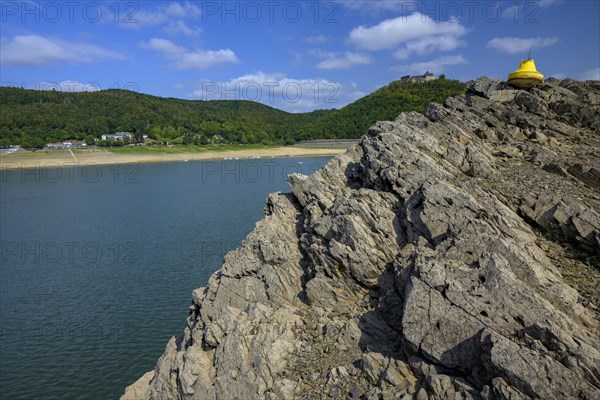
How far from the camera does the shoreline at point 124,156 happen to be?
133 meters

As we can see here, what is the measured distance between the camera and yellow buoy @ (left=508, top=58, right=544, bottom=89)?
24.7 m

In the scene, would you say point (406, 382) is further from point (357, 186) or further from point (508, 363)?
point (357, 186)

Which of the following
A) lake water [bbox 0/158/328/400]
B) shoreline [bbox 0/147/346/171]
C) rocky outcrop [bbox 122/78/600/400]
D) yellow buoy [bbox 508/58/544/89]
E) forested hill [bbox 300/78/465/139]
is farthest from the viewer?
forested hill [bbox 300/78/465/139]

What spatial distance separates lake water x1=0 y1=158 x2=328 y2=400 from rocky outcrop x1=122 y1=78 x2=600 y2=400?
7740 mm

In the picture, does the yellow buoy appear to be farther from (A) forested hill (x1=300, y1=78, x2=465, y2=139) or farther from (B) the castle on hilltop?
(B) the castle on hilltop

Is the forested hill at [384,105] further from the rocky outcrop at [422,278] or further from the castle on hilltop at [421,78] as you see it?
the rocky outcrop at [422,278]

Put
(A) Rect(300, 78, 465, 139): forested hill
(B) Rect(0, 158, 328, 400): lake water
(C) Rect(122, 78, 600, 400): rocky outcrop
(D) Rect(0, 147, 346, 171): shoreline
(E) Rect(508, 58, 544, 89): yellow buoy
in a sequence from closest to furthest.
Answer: (C) Rect(122, 78, 600, 400): rocky outcrop, (B) Rect(0, 158, 328, 400): lake water, (E) Rect(508, 58, 544, 89): yellow buoy, (D) Rect(0, 147, 346, 171): shoreline, (A) Rect(300, 78, 465, 139): forested hill

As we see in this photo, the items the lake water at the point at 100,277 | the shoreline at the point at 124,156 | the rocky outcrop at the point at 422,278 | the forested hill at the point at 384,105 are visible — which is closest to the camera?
the rocky outcrop at the point at 422,278

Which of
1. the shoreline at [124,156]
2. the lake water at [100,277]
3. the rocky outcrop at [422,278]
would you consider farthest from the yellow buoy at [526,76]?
the shoreline at [124,156]

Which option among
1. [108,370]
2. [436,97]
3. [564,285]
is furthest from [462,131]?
[436,97]

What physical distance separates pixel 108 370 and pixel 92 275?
15235 millimetres

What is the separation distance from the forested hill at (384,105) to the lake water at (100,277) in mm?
79241

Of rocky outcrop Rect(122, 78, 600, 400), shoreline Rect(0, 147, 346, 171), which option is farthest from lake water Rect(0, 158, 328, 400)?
shoreline Rect(0, 147, 346, 171)

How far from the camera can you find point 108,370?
23562 millimetres
